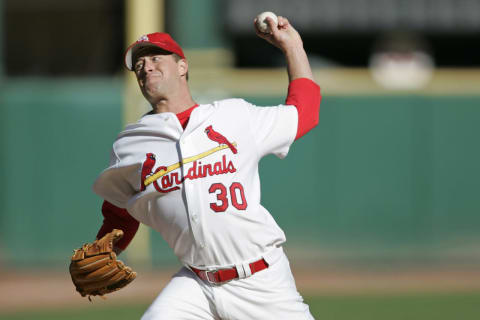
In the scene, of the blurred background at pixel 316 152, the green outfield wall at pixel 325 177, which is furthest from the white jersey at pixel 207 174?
the green outfield wall at pixel 325 177

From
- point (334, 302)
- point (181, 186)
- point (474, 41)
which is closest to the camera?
point (181, 186)

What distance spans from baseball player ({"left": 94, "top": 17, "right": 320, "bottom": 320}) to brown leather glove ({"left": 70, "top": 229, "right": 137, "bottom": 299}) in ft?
0.61

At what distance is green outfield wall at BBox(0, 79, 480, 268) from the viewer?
966 centimetres

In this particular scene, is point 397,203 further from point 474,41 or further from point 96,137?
point 96,137

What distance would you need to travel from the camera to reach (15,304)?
25.8 ft

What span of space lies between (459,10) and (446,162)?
1917mm

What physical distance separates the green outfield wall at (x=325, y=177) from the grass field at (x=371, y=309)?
2.03m

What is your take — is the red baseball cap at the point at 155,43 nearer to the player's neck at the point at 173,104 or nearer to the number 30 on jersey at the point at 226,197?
the player's neck at the point at 173,104

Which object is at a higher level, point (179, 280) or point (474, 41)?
point (474, 41)

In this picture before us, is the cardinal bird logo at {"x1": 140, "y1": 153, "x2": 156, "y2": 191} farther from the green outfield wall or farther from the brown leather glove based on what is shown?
the green outfield wall

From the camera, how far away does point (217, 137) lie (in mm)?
3406

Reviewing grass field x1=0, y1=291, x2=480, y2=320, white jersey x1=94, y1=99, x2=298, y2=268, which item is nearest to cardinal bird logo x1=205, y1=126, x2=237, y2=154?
white jersey x1=94, y1=99, x2=298, y2=268

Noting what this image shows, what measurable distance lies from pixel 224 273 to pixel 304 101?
0.83 metres

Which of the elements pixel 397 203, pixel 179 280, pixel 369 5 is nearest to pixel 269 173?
pixel 397 203
